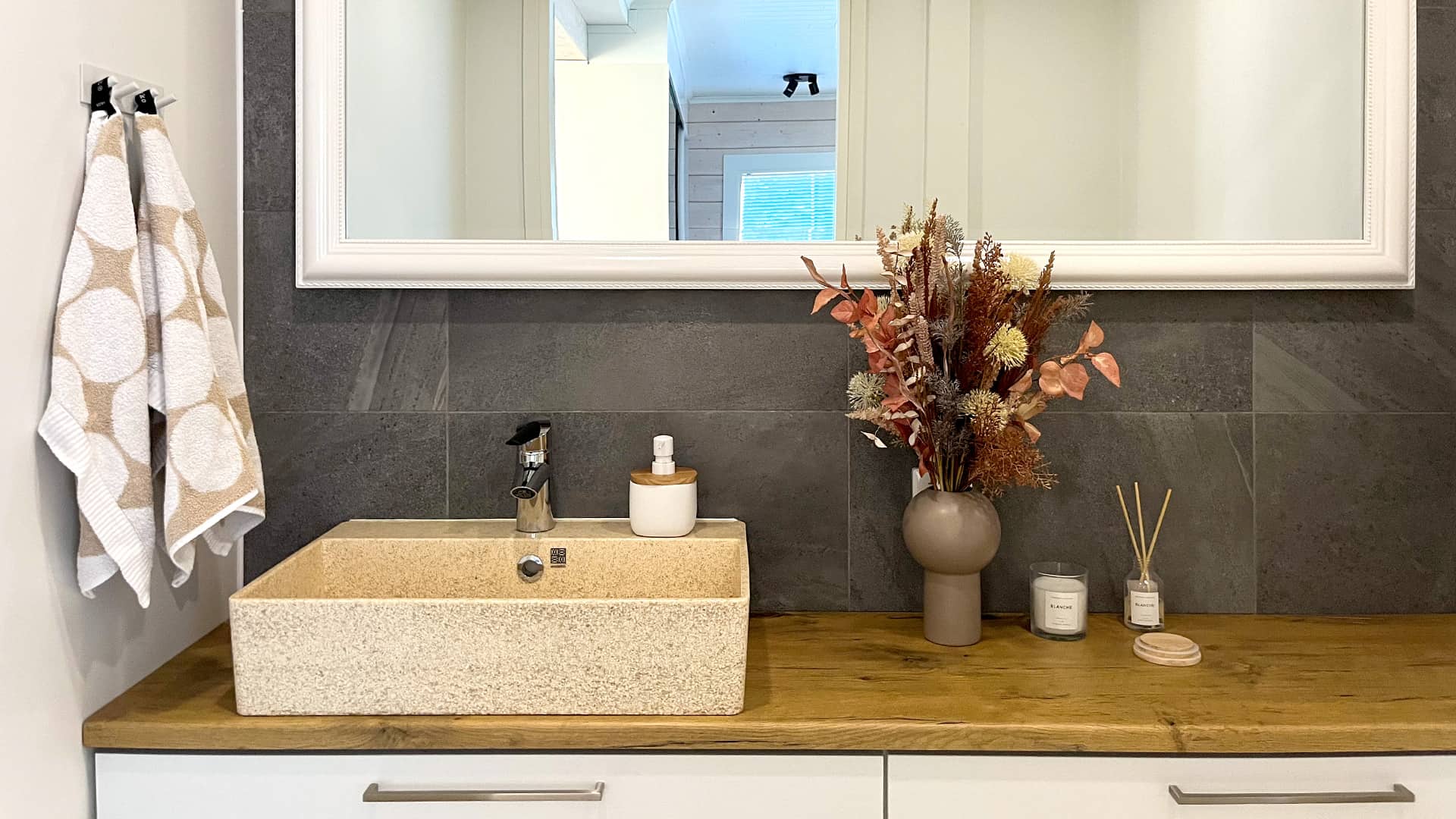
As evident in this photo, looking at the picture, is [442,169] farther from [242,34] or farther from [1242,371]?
[1242,371]

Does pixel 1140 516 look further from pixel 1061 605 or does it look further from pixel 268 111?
pixel 268 111

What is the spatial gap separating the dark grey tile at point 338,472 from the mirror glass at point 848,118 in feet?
0.92

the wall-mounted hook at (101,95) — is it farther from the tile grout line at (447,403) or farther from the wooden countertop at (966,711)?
the wooden countertop at (966,711)

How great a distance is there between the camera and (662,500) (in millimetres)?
1260

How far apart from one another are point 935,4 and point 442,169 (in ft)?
2.45

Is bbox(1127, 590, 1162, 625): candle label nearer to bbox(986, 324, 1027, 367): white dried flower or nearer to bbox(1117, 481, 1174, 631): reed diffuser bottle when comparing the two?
bbox(1117, 481, 1174, 631): reed diffuser bottle

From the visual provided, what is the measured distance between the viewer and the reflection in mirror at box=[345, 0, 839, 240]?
4.36 ft

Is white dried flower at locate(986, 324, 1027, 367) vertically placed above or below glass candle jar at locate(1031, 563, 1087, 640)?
above

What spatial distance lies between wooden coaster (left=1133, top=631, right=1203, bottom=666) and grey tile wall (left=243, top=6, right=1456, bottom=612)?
20 centimetres

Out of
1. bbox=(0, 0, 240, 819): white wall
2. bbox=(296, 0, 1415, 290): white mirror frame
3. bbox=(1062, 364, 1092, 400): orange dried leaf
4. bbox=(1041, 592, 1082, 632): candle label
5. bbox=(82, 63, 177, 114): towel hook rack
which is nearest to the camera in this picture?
bbox=(0, 0, 240, 819): white wall

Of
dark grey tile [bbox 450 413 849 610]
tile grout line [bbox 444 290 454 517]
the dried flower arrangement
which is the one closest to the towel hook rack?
tile grout line [bbox 444 290 454 517]

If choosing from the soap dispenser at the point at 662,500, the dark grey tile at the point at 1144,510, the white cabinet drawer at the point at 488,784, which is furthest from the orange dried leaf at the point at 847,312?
the white cabinet drawer at the point at 488,784

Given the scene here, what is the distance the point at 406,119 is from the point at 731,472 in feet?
2.28

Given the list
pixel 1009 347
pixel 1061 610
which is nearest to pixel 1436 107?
pixel 1009 347
